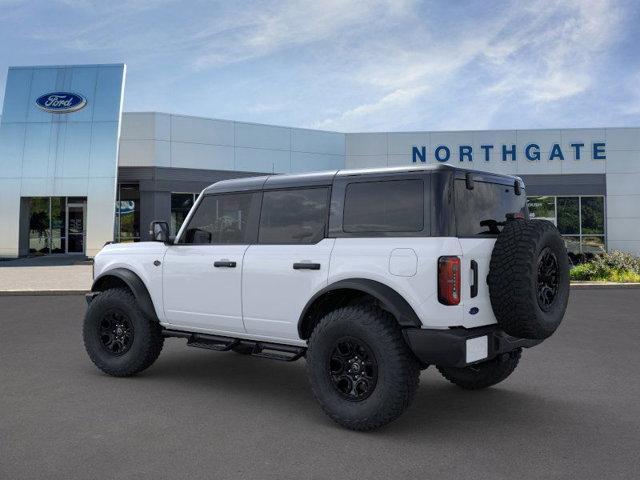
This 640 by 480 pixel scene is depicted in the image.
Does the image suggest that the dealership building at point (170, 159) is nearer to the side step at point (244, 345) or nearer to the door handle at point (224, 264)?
the side step at point (244, 345)

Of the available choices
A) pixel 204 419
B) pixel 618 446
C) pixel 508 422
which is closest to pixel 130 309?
pixel 204 419

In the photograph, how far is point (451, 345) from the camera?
4422 mm

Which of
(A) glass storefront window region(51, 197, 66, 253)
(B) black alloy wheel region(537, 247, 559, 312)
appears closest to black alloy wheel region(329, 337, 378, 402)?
(B) black alloy wheel region(537, 247, 559, 312)

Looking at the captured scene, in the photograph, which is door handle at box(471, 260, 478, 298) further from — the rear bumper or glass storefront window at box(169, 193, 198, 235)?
glass storefront window at box(169, 193, 198, 235)

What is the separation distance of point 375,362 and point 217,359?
3479 millimetres

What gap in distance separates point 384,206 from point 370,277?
1.93 ft

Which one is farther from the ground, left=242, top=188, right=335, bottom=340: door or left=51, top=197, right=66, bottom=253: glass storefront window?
left=51, top=197, right=66, bottom=253: glass storefront window

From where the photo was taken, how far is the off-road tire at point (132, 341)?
6496 millimetres

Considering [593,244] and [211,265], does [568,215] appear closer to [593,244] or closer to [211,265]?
[593,244]

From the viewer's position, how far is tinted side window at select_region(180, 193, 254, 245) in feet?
19.3

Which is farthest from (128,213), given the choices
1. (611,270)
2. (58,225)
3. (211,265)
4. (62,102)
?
(211,265)

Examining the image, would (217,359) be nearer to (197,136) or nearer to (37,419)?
(37,419)

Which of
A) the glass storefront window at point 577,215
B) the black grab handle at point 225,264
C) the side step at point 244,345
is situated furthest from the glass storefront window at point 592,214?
the black grab handle at point 225,264

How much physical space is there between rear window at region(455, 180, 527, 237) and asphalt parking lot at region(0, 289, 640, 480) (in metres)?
1.56
